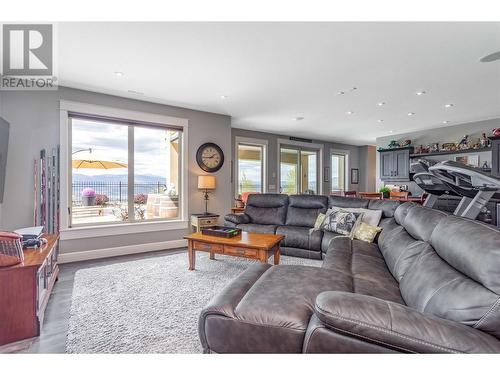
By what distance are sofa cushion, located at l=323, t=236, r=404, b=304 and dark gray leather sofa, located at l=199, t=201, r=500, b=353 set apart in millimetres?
13

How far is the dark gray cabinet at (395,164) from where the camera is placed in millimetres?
7086

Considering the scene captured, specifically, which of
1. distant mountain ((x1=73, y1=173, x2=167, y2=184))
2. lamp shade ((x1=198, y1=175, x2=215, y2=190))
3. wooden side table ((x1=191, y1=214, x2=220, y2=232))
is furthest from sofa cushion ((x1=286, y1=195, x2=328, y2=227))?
distant mountain ((x1=73, y1=173, x2=167, y2=184))

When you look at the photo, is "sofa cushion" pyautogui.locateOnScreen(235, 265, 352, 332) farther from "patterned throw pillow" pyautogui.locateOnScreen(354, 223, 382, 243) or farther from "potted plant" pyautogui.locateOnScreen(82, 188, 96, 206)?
"potted plant" pyautogui.locateOnScreen(82, 188, 96, 206)

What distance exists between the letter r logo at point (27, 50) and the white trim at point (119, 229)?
82.8 inches

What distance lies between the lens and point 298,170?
8414 millimetres

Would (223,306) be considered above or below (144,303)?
above

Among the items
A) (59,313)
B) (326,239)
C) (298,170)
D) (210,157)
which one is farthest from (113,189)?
(298,170)

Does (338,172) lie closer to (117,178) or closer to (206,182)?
(206,182)

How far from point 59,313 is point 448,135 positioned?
837 centimetres

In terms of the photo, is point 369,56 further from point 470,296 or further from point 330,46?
point 470,296

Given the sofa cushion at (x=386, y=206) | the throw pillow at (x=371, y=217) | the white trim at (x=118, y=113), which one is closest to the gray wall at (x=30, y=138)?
the white trim at (x=118, y=113)

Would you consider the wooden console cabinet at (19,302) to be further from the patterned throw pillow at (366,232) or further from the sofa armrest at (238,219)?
the patterned throw pillow at (366,232)

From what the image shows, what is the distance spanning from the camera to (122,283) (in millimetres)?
2855
